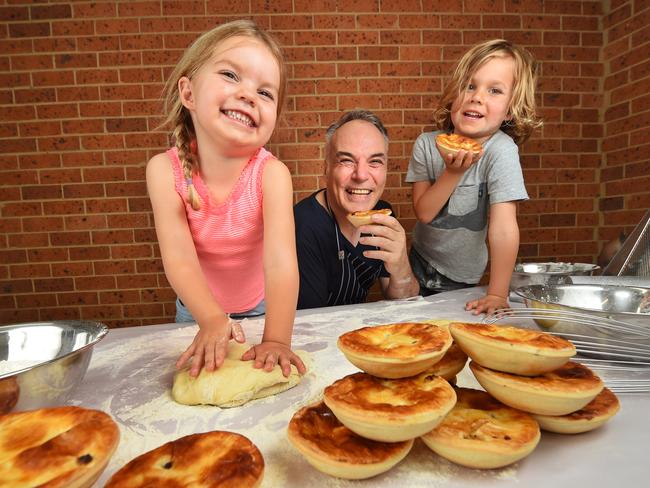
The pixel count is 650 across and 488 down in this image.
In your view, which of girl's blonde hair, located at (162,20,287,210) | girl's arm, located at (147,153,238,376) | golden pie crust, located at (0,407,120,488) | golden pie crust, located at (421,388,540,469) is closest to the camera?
golden pie crust, located at (0,407,120,488)

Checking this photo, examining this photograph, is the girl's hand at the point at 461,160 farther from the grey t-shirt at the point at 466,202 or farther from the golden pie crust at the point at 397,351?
the golden pie crust at the point at 397,351

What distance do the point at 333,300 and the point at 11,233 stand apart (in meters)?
2.45

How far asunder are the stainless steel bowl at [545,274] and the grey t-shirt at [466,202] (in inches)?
9.8

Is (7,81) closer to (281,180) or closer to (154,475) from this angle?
(281,180)

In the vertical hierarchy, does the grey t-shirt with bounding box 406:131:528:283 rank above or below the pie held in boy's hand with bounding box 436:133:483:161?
below

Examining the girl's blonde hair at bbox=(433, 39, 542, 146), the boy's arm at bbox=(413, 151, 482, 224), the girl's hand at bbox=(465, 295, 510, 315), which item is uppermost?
the girl's blonde hair at bbox=(433, 39, 542, 146)

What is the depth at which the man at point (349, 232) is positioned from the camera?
1673 mm

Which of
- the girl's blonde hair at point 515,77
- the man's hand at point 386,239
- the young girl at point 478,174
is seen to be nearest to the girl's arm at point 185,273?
the man's hand at point 386,239

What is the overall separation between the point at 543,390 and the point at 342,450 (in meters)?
0.26

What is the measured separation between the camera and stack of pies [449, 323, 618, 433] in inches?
20.1

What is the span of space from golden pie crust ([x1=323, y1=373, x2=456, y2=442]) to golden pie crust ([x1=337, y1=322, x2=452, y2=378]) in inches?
0.8

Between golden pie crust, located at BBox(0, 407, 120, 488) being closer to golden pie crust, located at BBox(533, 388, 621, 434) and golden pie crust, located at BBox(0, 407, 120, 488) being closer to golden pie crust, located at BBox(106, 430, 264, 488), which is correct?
golden pie crust, located at BBox(106, 430, 264, 488)

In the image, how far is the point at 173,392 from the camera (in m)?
0.76

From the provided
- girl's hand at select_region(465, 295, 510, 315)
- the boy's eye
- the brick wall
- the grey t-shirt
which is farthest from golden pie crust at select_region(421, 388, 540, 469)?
the brick wall
